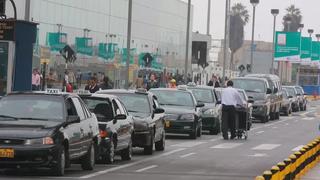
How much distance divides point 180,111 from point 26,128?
46.8 ft

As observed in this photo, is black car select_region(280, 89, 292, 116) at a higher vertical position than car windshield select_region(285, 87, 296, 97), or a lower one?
lower

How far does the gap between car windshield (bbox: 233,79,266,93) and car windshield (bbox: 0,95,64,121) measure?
2795cm

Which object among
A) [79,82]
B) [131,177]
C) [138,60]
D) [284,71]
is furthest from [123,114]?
[284,71]

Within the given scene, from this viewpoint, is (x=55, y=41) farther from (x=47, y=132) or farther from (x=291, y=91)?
(x=47, y=132)

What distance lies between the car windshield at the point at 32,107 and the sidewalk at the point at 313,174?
187 inches

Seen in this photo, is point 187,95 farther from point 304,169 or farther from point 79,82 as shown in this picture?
point 79,82

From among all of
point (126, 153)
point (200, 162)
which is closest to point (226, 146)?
point (200, 162)

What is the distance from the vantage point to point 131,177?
17.1 meters

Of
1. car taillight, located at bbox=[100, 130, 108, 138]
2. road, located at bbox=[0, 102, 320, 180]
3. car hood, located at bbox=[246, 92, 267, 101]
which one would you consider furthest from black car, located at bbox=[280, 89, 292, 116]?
car taillight, located at bbox=[100, 130, 108, 138]

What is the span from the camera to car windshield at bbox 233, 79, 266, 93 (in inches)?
1774

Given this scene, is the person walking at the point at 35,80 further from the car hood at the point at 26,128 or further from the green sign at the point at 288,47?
the green sign at the point at 288,47

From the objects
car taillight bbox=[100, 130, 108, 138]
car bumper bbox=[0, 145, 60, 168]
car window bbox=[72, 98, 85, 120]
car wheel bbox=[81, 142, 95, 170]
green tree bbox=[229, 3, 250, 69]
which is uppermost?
green tree bbox=[229, 3, 250, 69]

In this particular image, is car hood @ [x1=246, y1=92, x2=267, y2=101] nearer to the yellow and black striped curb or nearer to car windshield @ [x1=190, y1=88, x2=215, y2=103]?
car windshield @ [x1=190, y1=88, x2=215, y2=103]

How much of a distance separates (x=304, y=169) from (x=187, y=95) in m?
13.1
